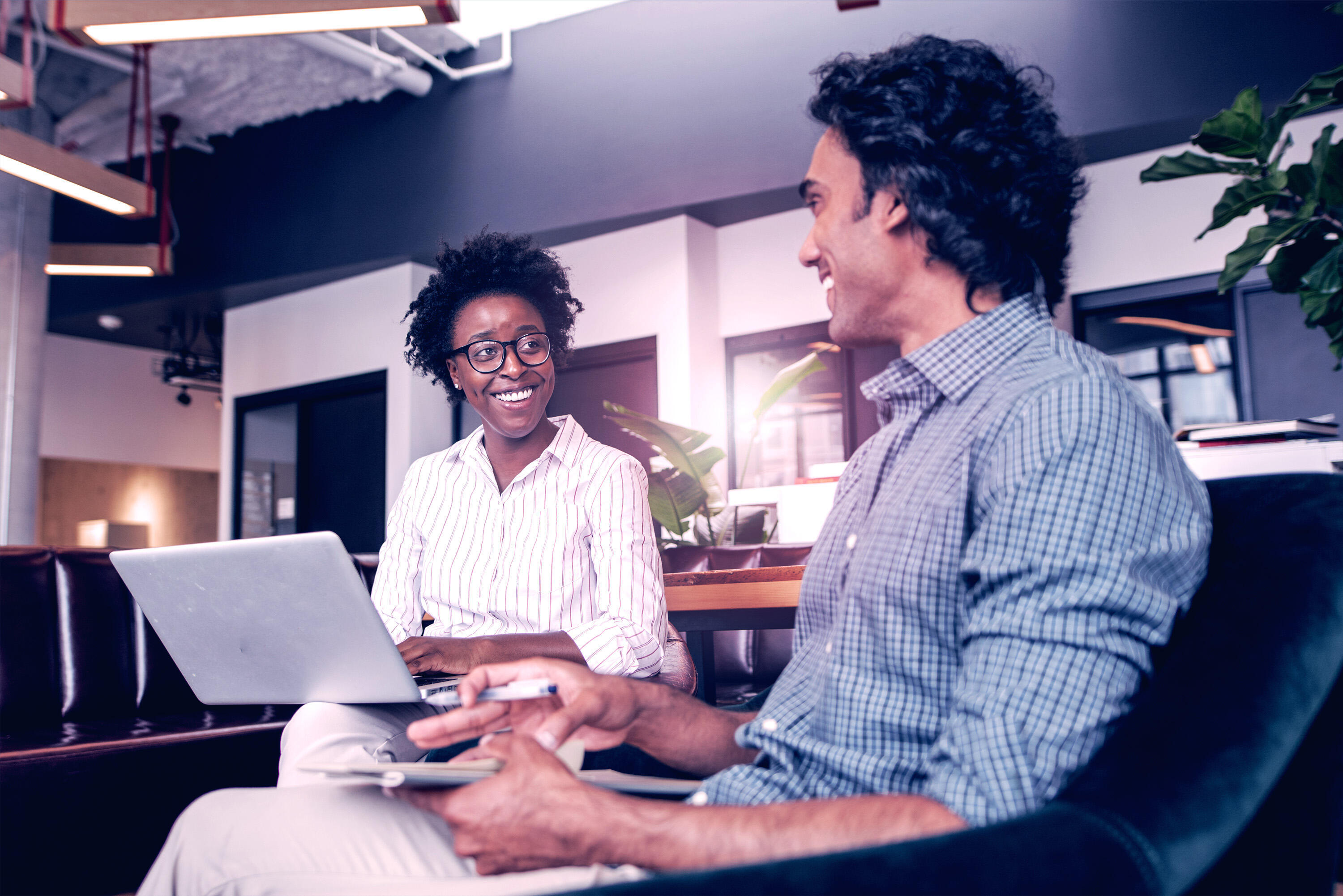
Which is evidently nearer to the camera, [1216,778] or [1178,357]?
[1216,778]

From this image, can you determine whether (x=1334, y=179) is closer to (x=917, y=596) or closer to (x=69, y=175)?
(x=917, y=596)

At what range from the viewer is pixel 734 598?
175 cm

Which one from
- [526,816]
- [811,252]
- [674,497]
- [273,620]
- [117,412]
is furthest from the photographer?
[117,412]

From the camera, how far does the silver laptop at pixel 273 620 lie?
112 centimetres

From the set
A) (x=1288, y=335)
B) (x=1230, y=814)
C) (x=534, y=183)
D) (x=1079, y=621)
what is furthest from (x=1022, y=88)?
(x=534, y=183)

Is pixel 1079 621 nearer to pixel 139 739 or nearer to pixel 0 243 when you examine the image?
pixel 139 739

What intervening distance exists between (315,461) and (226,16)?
446 centimetres

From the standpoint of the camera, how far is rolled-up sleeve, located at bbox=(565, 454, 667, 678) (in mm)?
1459

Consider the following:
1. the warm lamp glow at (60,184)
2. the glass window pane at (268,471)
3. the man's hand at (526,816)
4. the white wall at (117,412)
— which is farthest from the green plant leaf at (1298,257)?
the white wall at (117,412)

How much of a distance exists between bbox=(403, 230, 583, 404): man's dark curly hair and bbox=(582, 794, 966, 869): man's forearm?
136 cm

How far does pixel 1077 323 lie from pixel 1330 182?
2.60 metres

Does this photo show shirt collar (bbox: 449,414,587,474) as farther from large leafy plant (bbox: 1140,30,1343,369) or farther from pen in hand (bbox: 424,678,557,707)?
large leafy plant (bbox: 1140,30,1343,369)

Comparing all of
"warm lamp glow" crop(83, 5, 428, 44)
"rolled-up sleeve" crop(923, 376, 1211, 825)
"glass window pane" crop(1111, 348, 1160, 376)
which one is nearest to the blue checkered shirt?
"rolled-up sleeve" crop(923, 376, 1211, 825)

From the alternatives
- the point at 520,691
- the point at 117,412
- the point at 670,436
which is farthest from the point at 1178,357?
the point at 117,412
